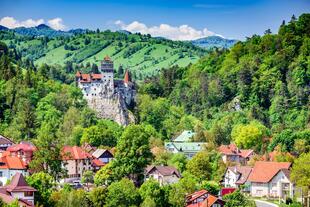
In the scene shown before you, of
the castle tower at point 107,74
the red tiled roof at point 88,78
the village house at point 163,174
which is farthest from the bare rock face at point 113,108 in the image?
the village house at point 163,174

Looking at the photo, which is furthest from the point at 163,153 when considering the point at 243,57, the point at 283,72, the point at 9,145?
the point at 243,57

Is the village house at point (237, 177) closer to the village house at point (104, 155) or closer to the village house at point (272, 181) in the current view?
the village house at point (272, 181)

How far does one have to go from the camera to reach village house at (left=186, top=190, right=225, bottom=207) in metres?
50.9

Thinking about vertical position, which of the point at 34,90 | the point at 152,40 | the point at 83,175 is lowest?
the point at 83,175

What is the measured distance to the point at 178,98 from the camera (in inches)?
4264

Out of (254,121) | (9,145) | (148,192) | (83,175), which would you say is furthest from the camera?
(254,121)

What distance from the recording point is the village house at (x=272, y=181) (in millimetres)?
61125

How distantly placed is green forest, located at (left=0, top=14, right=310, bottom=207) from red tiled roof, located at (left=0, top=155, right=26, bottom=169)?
179 cm

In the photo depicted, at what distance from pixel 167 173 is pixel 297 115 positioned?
3336cm

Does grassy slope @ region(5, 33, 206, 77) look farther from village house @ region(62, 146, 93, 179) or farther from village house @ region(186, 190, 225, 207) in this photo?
village house @ region(186, 190, 225, 207)

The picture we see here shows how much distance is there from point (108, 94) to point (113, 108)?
2.88 metres

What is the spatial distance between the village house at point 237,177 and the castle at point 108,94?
3013 cm

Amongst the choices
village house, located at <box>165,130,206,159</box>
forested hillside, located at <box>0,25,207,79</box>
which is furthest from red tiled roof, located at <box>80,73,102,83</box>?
forested hillside, located at <box>0,25,207,79</box>

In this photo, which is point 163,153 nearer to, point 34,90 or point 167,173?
point 167,173
